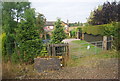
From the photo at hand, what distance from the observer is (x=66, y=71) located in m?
3.30

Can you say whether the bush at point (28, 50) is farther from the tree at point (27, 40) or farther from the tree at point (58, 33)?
the tree at point (58, 33)

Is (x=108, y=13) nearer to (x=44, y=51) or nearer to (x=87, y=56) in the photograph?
(x=87, y=56)

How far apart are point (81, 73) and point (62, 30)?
3.18m

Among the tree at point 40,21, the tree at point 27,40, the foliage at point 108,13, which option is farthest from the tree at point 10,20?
the foliage at point 108,13

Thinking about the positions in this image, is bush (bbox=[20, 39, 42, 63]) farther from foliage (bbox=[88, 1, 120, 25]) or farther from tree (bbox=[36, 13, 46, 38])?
foliage (bbox=[88, 1, 120, 25])

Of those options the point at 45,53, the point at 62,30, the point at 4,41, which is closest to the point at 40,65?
the point at 45,53

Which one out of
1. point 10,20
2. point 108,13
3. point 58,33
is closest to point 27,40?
point 10,20

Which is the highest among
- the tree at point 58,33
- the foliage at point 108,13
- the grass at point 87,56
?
the foliage at point 108,13

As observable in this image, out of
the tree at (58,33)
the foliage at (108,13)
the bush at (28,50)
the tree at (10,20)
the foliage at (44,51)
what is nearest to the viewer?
the bush at (28,50)

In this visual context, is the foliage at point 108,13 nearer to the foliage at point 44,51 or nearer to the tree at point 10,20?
Answer: the tree at point 10,20

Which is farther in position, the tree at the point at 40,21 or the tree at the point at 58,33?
the tree at the point at 58,33

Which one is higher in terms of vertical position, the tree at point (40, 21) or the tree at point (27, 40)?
the tree at point (40, 21)

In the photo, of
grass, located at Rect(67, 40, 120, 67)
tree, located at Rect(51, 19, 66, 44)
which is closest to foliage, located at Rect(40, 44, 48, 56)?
grass, located at Rect(67, 40, 120, 67)

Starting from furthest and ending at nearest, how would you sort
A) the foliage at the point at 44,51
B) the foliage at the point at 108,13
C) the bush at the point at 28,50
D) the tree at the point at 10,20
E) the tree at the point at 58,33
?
the foliage at the point at 108,13 < the tree at the point at 58,33 < the tree at the point at 10,20 < the foliage at the point at 44,51 < the bush at the point at 28,50
